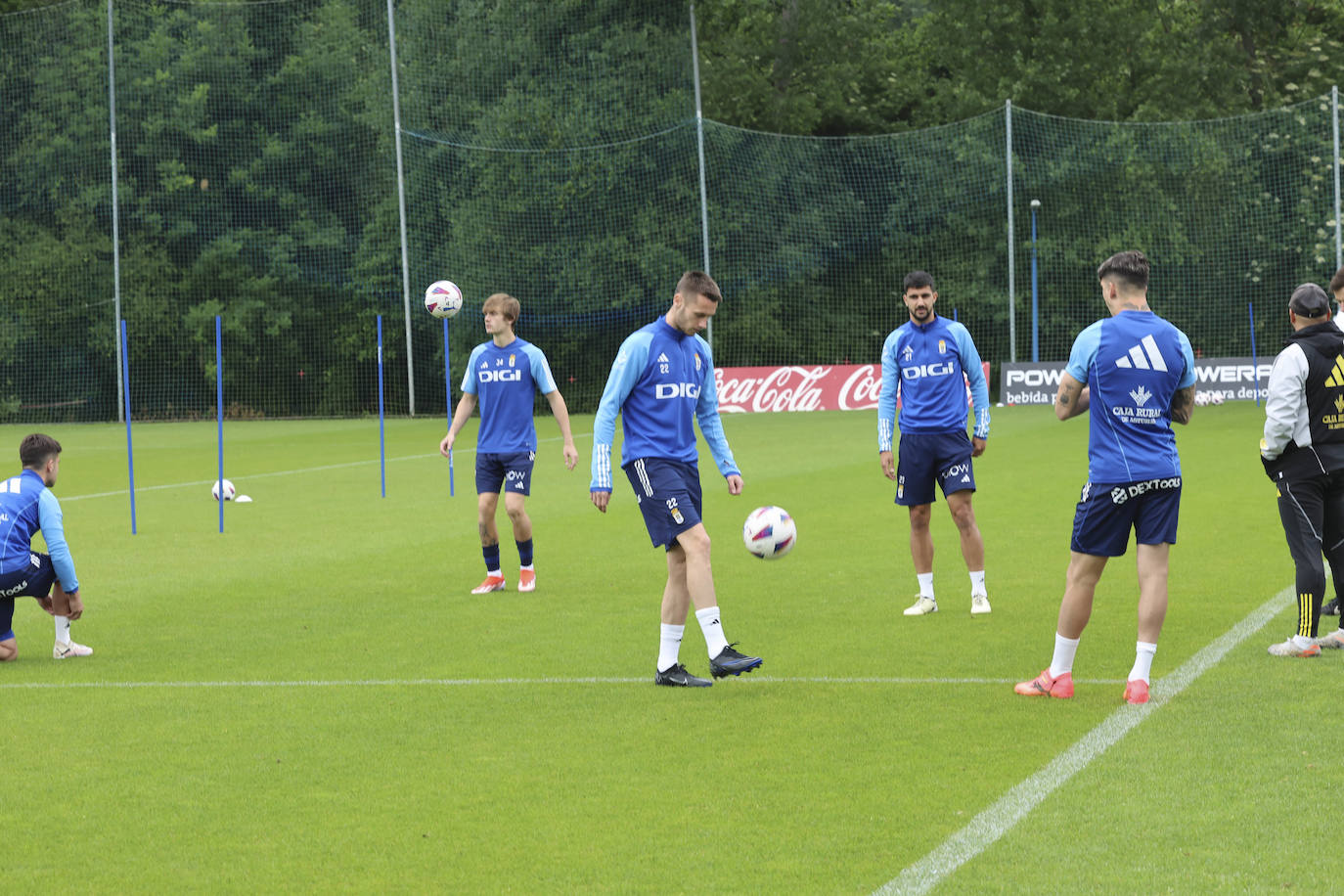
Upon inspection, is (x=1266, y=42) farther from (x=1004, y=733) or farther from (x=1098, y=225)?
(x=1004, y=733)

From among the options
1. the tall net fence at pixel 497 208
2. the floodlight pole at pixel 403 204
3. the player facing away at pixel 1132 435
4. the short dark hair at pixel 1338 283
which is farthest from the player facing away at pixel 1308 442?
the floodlight pole at pixel 403 204

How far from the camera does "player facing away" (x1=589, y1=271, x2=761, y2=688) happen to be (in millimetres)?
7535

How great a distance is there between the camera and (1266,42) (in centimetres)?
4591

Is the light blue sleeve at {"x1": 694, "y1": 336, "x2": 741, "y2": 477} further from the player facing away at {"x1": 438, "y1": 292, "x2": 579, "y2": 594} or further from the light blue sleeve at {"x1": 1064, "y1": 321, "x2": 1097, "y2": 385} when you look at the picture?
the player facing away at {"x1": 438, "y1": 292, "x2": 579, "y2": 594}

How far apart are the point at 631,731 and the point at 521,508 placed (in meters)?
4.53

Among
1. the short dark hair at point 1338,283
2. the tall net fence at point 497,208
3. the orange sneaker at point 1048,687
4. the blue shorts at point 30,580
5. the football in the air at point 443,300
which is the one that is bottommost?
the orange sneaker at point 1048,687

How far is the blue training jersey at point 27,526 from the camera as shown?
8.14 meters

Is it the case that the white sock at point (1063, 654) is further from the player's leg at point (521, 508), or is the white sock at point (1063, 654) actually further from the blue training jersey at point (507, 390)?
the blue training jersey at point (507, 390)

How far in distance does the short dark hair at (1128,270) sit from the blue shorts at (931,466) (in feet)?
9.17

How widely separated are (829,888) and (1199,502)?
37.9 feet

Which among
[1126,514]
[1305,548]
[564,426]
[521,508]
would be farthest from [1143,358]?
[521,508]

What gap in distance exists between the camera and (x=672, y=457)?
25.3 feet

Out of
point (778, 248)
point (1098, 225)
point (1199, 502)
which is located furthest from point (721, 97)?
point (1199, 502)

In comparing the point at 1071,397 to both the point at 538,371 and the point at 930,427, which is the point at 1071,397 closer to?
the point at 930,427
